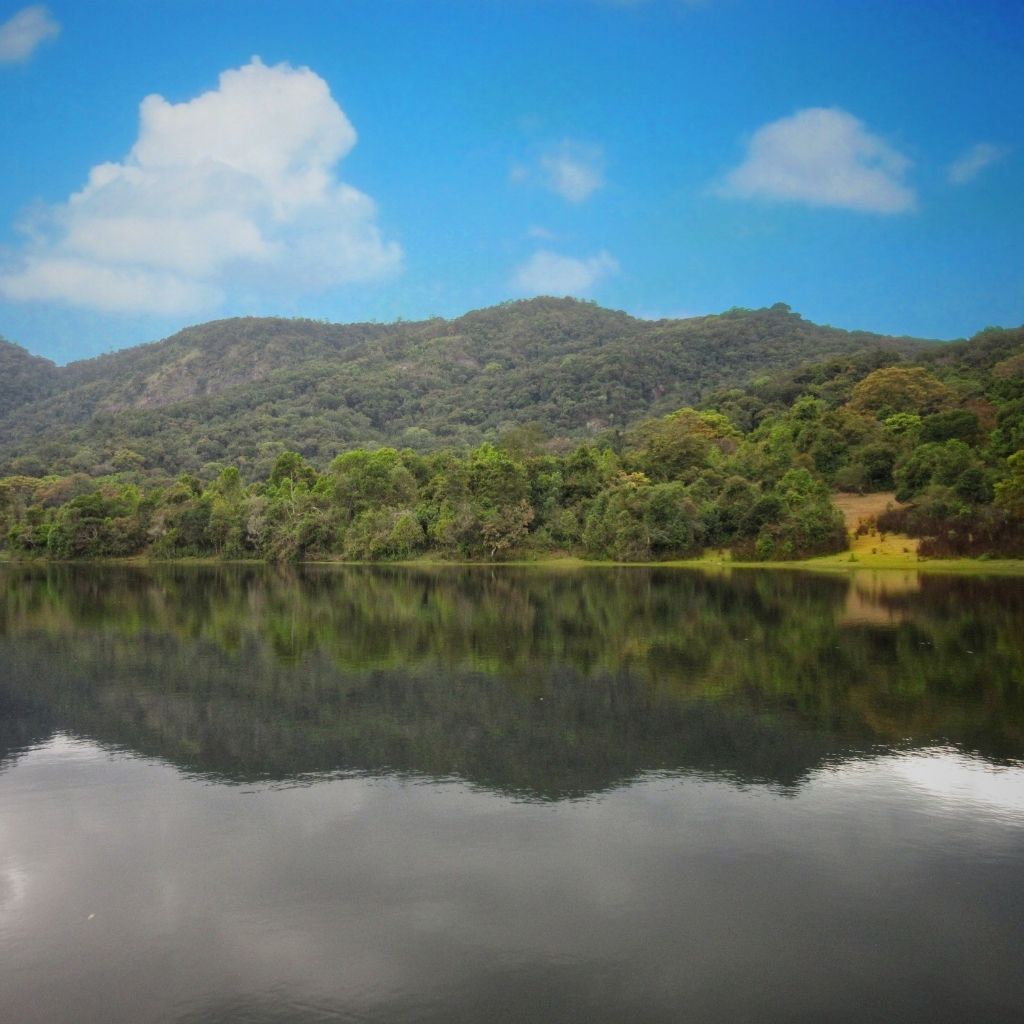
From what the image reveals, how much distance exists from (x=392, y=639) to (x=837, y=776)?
60.8 feet

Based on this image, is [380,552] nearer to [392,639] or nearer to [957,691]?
[392,639]

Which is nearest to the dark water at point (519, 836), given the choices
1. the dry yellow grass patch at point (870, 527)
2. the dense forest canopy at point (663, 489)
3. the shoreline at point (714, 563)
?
the shoreline at point (714, 563)

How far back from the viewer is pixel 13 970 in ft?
27.7

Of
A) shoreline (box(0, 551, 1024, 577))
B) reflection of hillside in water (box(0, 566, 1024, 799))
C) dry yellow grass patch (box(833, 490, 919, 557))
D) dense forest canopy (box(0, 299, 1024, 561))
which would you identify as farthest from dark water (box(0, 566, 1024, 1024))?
dense forest canopy (box(0, 299, 1024, 561))

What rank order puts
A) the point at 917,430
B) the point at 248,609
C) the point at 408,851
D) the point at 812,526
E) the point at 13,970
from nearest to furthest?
1. the point at 13,970
2. the point at 408,851
3. the point at 248,609
4. the point at 812,526
5. the point at 917,430

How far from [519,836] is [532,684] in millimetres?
9696

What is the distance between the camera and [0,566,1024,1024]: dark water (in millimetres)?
8078

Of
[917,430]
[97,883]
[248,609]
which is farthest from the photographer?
[917,430]

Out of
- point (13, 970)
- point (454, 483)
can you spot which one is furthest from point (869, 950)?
point (454, 483)

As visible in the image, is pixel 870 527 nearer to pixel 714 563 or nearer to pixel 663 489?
pixel 714 563

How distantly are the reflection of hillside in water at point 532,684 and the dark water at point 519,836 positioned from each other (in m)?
0.14

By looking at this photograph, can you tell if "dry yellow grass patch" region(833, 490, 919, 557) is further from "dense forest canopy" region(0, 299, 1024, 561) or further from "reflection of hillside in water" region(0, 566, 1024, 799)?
"reflection of hillside in water" region(0, 566, 1024, 799)

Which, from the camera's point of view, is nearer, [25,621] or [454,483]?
[25,621]

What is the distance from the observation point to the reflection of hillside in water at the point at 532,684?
15406 mm
